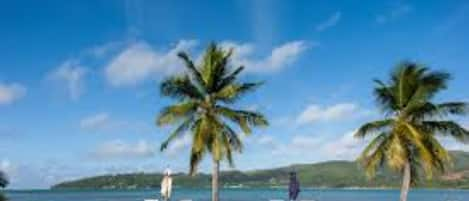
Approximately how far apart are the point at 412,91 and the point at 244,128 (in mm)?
9733

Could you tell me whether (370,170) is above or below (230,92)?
below

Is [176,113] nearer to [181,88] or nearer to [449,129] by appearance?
[181,88]

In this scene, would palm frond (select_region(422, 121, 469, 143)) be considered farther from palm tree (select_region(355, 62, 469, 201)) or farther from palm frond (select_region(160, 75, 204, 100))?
palm frond (select_region(160, 75, 204, 100))

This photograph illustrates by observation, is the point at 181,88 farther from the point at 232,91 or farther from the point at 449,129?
the point at 449,129

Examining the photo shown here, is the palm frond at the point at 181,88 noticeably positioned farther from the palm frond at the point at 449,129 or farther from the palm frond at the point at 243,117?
the palm frond at the point at 449,129

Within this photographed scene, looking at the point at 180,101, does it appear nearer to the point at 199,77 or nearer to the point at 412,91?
the point at 199,77

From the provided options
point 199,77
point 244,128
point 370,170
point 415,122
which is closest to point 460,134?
point 415,122

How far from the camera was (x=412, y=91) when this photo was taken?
40.6 meters

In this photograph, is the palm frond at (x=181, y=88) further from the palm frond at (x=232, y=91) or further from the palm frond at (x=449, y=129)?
the palm frond at (x=449, y=129)

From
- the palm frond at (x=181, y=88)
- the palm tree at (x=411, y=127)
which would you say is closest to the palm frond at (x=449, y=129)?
the palm tree at (x=411, y=127)

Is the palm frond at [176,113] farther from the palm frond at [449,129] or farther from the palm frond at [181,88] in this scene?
the palm frond at [449,129]

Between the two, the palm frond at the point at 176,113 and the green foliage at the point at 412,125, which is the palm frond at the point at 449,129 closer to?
A: the green foliage at the point at 412,125

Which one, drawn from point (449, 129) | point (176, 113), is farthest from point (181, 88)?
point (449, 129)

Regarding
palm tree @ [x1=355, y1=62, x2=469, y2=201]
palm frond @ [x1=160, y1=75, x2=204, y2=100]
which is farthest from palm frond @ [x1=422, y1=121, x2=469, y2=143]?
palm frond @ [x1=160, y1=75, x2=204, y2=100]
